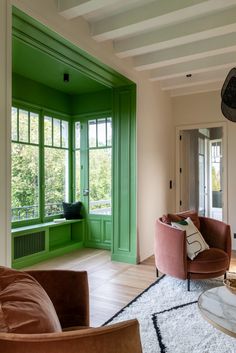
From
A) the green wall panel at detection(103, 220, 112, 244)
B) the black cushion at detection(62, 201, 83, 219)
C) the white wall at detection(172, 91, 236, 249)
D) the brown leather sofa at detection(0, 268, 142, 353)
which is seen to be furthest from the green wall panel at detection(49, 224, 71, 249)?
the brown leather sofa at detection(0, 268, 142, 353)

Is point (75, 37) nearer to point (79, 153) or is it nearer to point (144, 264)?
point (79, 153)

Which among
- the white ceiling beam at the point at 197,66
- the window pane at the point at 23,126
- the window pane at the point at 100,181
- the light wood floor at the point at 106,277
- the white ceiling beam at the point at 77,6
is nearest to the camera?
the white ceiling beam at the point at 77,6

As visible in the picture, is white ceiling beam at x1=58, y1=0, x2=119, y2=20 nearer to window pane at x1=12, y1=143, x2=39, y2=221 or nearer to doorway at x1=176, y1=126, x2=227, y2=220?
window pane at x1=12, y1=143, x2=39, y2=221

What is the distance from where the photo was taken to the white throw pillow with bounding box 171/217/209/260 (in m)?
2.99

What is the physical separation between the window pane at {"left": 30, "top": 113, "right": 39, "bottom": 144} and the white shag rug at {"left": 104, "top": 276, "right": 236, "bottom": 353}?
2.91m

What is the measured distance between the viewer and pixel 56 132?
509 centimetres

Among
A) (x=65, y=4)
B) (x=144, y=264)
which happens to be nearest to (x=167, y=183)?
(x=144, y=264)

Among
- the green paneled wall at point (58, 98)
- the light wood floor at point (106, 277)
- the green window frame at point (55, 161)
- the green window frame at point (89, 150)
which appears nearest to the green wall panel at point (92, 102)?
the green paneled wall at point (58, 98)

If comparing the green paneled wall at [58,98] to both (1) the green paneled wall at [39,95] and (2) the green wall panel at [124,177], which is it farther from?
(2) the green wall panel at [124,177]

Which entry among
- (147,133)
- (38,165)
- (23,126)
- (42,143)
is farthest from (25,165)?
(147,133)

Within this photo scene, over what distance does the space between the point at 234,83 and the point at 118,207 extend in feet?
7.99

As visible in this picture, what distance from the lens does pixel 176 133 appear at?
5.39m

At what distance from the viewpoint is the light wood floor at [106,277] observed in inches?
108

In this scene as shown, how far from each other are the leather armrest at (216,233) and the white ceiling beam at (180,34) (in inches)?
84.9
